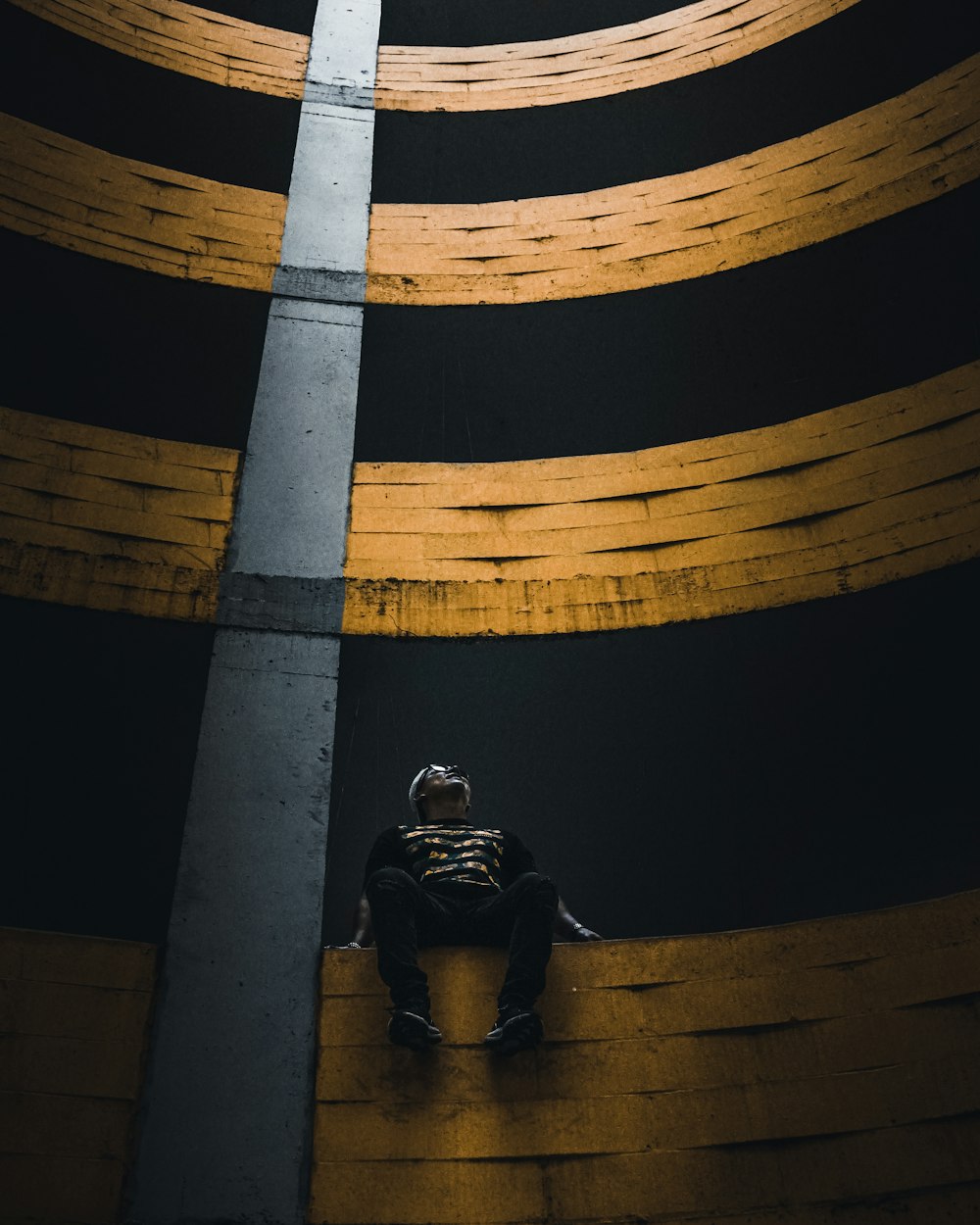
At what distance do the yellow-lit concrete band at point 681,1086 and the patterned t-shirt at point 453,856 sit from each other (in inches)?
15.7

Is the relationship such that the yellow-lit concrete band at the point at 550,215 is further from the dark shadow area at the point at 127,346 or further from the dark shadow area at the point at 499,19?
the dark shadow area at the point at 499,19

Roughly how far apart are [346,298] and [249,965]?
225 inches

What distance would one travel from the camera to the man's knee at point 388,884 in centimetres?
483

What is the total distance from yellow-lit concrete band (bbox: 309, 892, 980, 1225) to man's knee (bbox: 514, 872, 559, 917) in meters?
0.46

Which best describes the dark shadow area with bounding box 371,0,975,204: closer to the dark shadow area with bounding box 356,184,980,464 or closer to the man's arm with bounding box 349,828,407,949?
the dark shadow area with bounding box 356,184,980,464

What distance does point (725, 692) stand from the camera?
733 centimetres

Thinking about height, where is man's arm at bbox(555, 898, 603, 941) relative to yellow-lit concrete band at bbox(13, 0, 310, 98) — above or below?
below

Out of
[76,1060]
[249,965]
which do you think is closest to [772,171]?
[249,965]

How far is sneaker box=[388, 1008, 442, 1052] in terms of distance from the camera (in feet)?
14.9

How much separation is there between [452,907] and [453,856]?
271 mm

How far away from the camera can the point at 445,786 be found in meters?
5.68

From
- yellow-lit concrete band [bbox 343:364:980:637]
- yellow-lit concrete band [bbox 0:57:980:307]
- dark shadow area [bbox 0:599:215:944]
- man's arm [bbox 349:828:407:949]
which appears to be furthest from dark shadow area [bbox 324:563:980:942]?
yellow-lit concrete band [bbox 0:57:980:307]

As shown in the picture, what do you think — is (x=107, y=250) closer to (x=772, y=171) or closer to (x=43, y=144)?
(x=43, y=144)

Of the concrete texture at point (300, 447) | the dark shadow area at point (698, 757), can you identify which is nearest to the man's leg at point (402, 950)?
the dark shadow area at point (698, 757)
